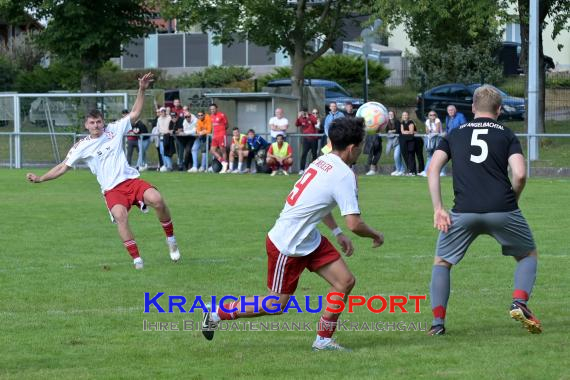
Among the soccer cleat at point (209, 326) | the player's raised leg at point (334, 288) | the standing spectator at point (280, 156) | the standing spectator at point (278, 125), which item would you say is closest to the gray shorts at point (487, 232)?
the player's raised leg at point (334, 288)

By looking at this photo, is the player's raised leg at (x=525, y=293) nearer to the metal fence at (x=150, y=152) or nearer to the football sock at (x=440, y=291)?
the football sock at (x=440, y=291)

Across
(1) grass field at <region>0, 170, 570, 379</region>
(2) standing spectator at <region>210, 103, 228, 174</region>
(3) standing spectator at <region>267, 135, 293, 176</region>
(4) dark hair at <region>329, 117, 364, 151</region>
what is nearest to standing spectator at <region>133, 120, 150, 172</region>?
(2) standing spectator at <region>210, 103, 228, 174</region>

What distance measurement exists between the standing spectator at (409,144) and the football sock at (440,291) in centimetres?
1883

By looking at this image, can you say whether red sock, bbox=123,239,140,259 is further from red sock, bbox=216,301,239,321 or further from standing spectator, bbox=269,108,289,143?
standing spectator, bbox=269,108,289,143

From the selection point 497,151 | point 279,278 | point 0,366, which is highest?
point 497,151

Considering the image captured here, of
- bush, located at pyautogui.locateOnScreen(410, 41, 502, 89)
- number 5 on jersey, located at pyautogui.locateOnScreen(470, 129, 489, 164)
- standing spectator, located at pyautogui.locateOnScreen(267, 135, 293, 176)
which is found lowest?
number 5 on jersey, located at pyautogui.locateOnScreen(470, 129, 489, 164)

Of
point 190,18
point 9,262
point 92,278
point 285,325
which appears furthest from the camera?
point 190,18

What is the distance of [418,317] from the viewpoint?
9.09m

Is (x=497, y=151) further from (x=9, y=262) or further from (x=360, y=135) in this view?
(x=9, y=262)

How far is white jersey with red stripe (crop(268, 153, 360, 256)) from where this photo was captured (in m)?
7.45

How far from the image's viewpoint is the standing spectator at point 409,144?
26969mm

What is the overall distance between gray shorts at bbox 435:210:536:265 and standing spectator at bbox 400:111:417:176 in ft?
61.8

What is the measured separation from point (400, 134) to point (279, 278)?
19.8m

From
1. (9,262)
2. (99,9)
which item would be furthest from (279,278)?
(99,9)
